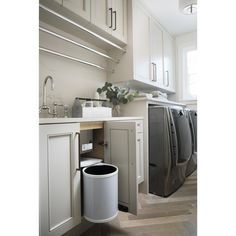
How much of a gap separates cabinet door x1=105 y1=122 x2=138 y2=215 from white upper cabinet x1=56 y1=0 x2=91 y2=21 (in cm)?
101

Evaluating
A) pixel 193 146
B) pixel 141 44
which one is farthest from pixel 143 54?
pixel 193 146

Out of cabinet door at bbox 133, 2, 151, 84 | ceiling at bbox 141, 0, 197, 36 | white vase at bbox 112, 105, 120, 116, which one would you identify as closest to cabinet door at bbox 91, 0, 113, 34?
cabinet door at bbox 133, 2, 151, 84

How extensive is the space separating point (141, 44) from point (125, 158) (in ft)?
5.38

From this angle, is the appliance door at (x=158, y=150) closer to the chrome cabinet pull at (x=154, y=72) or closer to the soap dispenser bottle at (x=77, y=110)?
the chrome cabinet pull at (x=154, y=72)

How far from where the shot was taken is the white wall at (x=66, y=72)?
5.30 ft

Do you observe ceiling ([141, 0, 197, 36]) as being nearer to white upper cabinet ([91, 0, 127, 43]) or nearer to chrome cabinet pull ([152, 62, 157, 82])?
white upper cabinet ([91, 0, 127, 43])

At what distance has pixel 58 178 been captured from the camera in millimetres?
1065

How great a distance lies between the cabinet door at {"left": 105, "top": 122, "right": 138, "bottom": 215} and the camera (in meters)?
1.41

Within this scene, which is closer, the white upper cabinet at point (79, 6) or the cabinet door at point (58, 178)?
the cabinet door at point (58, 178)

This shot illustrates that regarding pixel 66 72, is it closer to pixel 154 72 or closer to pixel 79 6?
pixel 79 6

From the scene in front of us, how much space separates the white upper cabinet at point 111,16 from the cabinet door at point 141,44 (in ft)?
0.53

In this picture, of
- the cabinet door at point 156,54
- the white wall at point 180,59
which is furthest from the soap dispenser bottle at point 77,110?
the white wall at point 180,59
